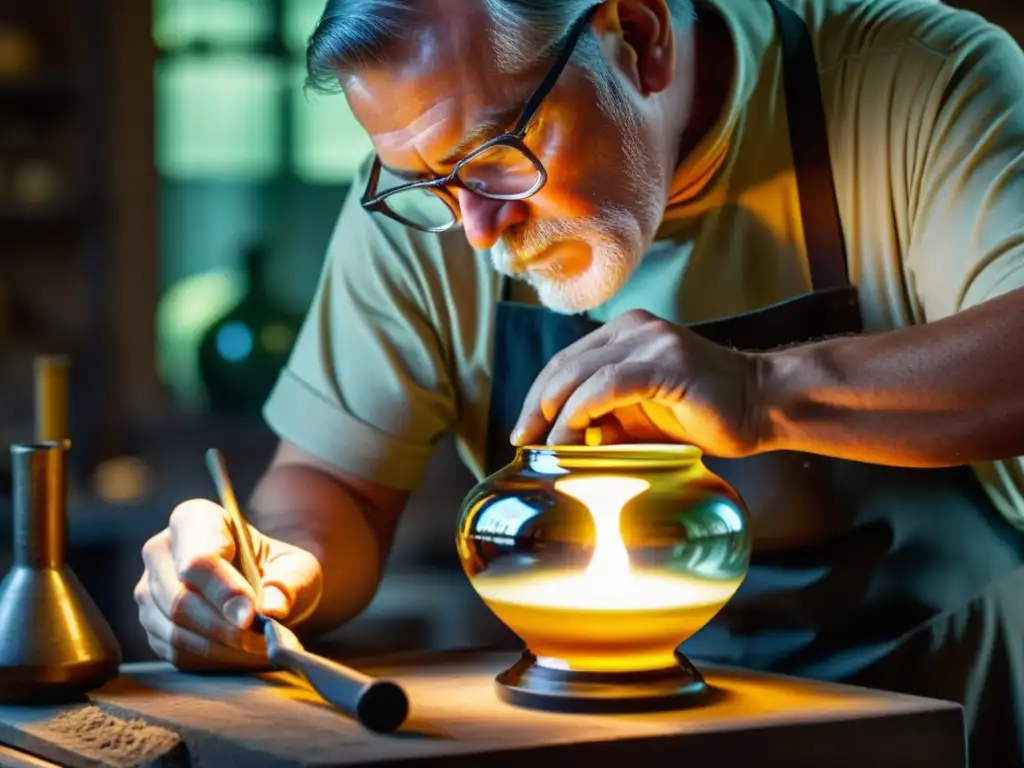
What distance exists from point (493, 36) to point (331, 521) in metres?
0.62

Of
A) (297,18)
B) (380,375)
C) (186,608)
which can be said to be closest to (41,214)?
(297,18)

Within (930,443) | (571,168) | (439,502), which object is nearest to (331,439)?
(571,168)

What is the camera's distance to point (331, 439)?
2.00 m

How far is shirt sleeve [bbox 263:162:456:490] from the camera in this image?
6.57 feet

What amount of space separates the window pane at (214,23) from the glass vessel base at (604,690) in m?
4.08

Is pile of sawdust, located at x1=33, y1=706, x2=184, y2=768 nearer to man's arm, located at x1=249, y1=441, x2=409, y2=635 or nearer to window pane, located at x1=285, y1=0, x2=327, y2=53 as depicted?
man's arm, located at x1=249, y1=441, x2=409, y2=635

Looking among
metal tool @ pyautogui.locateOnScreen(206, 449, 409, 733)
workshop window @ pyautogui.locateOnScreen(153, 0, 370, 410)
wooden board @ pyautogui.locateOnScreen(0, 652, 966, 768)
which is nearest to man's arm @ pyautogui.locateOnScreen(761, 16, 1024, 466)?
wooden board @ pyautogui.locateOnScreen(0, 652, 966, 768)

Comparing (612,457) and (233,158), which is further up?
(233,158)

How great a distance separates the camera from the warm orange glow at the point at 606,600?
1.34m

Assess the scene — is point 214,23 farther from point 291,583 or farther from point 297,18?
point 291,583

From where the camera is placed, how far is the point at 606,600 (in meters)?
1.34

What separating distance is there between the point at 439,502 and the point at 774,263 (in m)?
3.04

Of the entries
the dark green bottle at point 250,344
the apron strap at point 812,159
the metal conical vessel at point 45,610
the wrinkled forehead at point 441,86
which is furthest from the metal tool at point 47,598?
the dark green bottle at point 250,344

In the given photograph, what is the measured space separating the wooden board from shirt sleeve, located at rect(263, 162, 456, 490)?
553 mm
